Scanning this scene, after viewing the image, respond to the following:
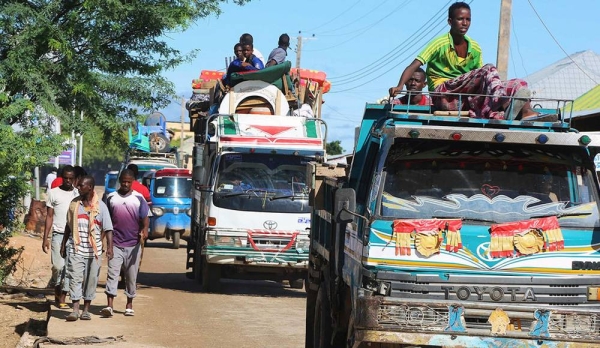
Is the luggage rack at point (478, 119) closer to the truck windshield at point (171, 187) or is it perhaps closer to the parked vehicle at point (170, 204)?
the parked vehicle at point (170, 204)

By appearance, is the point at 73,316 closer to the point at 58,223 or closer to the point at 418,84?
the point at 58,223

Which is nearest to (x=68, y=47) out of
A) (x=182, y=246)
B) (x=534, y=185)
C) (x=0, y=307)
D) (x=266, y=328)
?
(x=0, y=307)

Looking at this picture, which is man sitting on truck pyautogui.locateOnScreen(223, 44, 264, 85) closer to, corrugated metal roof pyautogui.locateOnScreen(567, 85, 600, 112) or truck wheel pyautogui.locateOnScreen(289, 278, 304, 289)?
truck wheel pyautogui.locateOnScreen(289, 278, 304, 289)

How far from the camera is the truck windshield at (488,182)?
819 centimetres

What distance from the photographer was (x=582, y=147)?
8.35 m

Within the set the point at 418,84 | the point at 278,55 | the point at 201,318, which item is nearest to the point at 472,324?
the point at 418,84

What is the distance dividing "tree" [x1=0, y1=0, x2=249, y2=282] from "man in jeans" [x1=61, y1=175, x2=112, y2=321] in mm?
1640

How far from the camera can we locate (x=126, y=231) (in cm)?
1394

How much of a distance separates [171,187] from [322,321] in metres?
20.0

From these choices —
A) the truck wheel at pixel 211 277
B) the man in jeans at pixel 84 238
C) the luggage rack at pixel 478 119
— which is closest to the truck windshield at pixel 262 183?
the truck wheel at pixel 211 277

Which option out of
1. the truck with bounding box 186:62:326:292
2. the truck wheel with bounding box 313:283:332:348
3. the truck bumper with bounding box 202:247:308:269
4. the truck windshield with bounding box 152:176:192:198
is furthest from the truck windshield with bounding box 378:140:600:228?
the truck windshield with bounding box 152:176:192:198

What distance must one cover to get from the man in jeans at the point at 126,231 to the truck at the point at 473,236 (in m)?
5.68

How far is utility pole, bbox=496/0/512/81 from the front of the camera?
20.1m

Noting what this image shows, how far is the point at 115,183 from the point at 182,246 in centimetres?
341
